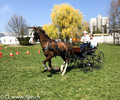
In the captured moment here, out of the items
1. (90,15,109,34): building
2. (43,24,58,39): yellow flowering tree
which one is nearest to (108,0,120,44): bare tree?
(90,15,109,34): building

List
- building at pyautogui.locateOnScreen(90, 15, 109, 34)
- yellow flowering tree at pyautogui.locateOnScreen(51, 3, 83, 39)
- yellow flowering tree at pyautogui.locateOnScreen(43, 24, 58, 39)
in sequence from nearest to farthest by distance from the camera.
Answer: yellow flowering tree at pyautogui.locateOnScreen(51, 3, 83, 39) < yellow flowering tree at pyautogui.locateOnScreen(43, 24, 58, 39) < building at pyautogui.locateOnScreen(90, 15, 109, 34)

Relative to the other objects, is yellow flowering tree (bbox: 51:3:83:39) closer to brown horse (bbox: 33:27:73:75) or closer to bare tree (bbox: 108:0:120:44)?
bare tree (bbox: 108:0:120:44)

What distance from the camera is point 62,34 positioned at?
33.5 m

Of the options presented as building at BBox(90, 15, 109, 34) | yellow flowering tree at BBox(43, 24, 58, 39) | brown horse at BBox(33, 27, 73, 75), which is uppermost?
building at BBox(90, 15, 109, 34)

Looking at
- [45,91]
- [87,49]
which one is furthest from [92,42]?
[45,91]

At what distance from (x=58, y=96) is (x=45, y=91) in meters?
0.63

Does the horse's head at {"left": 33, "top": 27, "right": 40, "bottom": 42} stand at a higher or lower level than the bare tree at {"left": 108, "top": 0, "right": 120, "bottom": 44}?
lower

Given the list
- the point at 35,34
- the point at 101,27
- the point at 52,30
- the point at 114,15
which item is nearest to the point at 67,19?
the point at 52,30

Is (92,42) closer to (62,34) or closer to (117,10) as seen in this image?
(62,34)

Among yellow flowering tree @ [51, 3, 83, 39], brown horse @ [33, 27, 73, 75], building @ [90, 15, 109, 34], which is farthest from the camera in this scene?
building @ [90, 15, 109, 34]

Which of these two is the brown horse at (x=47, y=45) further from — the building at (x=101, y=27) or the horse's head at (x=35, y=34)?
the building at (x=101, y=27)

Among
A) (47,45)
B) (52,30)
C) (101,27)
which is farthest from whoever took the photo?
(101,27)

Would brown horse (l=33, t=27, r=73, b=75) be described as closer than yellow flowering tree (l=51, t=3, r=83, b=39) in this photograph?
Yes

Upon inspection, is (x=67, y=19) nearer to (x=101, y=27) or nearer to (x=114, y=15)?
(x=114, y=15)
